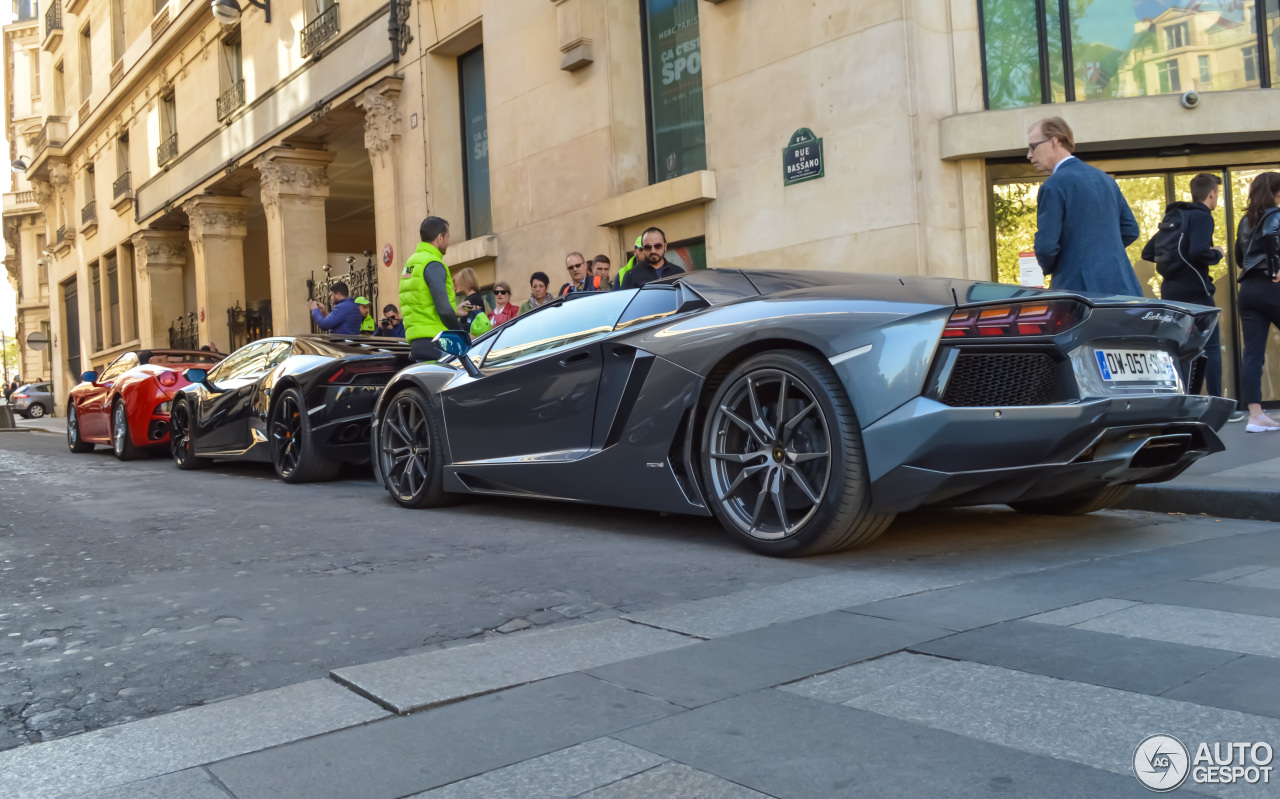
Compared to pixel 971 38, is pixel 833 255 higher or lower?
lower

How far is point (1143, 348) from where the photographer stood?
4094 mm

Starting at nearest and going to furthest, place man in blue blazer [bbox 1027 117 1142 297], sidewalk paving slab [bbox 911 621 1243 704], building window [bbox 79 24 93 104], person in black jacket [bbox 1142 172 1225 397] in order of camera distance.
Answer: sidewalk paving slab [bbox 911 621 1243 704], man in blue blazer [bbox 1027 117 1142 297], person in black jacket [bbox 1142 172 1225 397], building window [bbox 79 24 93 104]

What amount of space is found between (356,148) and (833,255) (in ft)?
49.1

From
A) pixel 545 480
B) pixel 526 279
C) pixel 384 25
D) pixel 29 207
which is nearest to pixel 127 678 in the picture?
pixel 545 480

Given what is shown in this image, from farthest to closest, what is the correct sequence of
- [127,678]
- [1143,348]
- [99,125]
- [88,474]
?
[99,125] → [88,474] → [1143,348] → [127,678]

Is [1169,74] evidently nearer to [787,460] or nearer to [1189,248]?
[1189,248]

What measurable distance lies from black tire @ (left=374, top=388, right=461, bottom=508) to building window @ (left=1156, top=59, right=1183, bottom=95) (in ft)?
26.0

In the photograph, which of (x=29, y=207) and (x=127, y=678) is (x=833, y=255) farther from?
(x=29, y=207)

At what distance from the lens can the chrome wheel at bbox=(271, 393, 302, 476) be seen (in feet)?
27.1

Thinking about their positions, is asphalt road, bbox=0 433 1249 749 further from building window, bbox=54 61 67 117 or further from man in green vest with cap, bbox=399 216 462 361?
building window, bbox=54 61 67 117

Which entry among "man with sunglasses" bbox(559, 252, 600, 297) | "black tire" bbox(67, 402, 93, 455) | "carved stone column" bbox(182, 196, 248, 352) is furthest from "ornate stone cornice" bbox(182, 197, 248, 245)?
"man with sunglasses" bbox(559, 252, 600, 297)

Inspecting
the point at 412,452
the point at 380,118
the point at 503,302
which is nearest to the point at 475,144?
Answer: the point at 380,118

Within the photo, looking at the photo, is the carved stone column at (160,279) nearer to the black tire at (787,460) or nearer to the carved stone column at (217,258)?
the carved stone column at (217,258)

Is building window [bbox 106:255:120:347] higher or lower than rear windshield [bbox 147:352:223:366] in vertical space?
higher
